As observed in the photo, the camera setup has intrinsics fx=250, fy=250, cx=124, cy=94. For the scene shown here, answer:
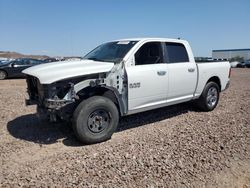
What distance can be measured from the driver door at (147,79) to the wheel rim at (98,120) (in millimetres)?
587

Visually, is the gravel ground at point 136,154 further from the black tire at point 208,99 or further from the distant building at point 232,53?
the distant building at point 232,53

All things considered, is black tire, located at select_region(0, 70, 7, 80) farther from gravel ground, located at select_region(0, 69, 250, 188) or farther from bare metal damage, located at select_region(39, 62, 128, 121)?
bare metal damage, located at select_region(39, 62, 128, 121)

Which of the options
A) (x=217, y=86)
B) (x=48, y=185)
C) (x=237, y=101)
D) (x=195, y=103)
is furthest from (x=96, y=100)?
(x=237, y=101)

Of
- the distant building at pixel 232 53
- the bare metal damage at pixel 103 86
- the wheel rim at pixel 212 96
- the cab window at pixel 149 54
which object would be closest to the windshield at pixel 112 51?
the cab window at pixel 149 54

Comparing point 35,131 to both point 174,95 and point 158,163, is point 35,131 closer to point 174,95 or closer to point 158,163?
point 158,163

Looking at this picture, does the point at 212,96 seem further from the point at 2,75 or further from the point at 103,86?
the point at 2,75

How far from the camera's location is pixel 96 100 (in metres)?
4.41

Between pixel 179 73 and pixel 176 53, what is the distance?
1.72 feet

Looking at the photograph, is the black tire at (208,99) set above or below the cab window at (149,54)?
below

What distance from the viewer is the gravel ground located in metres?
3.35

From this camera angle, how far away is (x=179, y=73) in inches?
226

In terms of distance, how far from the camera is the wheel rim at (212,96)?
681cm

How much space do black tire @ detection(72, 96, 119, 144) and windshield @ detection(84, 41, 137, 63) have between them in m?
0.94

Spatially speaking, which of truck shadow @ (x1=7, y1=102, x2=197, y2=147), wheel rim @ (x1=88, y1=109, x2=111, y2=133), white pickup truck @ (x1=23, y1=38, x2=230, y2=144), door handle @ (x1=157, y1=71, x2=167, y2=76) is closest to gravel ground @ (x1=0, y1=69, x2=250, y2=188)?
truck shadow @ (x1=7, y1=102, x2=197, y2=147)
